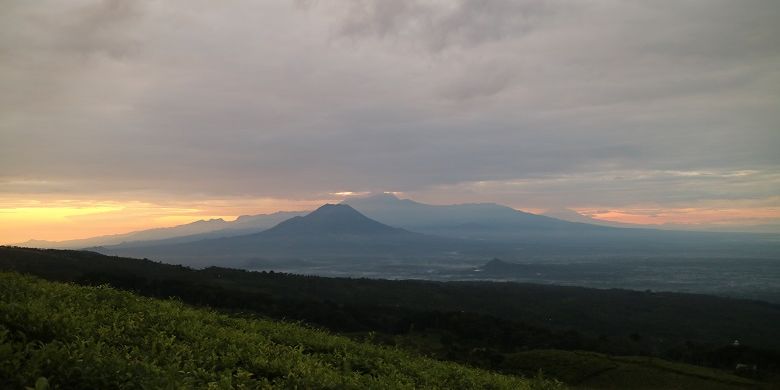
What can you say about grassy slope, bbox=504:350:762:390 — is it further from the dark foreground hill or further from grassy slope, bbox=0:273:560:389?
grassy slope, bbox=0:273:560:389

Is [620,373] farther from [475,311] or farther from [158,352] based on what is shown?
[475,311]

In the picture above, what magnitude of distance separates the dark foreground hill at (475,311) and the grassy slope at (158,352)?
15.7 feet

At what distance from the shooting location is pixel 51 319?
9.64 metres

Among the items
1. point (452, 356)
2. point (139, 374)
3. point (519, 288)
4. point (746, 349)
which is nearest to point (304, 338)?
point (139, 374)

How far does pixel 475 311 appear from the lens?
307ft

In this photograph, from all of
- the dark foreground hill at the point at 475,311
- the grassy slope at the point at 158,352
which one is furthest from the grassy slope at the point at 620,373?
the grassy slope at the point at 158,352

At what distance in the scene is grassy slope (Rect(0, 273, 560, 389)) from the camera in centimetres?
703

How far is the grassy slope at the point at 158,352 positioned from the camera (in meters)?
7.03

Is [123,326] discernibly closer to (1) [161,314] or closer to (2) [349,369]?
(1) [161,314]

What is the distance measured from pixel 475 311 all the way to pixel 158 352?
289ft

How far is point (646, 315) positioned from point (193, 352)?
122 metres

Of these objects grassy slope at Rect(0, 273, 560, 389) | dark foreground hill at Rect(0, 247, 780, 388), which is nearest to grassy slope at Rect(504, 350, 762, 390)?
dark foreground hill at Rect(0, 247, 780, 388)

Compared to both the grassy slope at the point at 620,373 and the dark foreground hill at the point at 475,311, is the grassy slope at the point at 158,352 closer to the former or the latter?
the dark foreground hill at the point at 475,311

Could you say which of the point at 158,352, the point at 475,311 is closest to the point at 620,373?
the point at 158,352
